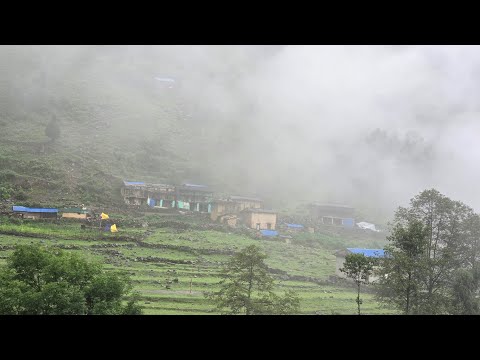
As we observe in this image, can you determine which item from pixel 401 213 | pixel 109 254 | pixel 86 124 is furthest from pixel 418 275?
pixel 86 124

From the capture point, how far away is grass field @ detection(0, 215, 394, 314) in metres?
9.79

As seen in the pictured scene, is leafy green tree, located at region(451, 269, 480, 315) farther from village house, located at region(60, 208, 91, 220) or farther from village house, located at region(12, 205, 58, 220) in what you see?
village house, located at region(12, 205, 58, 220)

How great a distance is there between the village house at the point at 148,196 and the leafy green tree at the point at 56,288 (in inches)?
437

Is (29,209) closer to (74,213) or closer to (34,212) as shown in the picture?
(34,212)

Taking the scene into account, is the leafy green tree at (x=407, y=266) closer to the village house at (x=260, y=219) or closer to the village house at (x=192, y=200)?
the village house at (x=260, y=219)

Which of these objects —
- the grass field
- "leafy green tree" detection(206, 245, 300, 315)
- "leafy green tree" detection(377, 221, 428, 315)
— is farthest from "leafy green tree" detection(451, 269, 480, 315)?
"leafy green tree" detection(206, 245, 300, 315)

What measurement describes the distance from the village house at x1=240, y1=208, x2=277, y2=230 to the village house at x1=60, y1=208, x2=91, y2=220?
6.71m

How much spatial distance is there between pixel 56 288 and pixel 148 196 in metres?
12.6

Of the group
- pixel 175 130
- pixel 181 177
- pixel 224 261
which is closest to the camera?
pixel 224 261

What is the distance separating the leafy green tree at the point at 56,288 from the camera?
558 cm

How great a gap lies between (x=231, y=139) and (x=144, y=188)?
13.4 metres

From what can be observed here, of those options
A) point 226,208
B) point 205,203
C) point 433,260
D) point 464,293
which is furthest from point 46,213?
point 464,293

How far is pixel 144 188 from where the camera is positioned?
18.3m
